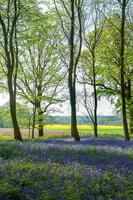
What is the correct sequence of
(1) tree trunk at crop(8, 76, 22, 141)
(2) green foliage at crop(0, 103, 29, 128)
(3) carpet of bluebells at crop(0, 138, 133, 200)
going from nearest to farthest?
(3) carpet of bluebells at crop(0, 138, 133, 200)
(1) tree trunk at crop(8, 76, 22, 141)
(2) green foliage at crop(0, 103, 29, 128)

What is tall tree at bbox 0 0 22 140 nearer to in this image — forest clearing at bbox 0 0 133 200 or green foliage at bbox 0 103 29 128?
forest clearing at bbox 0 0 133 200

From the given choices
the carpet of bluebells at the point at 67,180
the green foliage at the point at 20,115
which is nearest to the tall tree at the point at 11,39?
the carpet of bluebells at the point at 67,180

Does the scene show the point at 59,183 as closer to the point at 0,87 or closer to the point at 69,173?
the point at 69,173

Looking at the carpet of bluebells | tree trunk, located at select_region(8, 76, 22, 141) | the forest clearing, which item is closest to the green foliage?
the forest clearing

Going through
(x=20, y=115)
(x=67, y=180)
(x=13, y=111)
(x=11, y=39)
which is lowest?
(x=67, y=180)

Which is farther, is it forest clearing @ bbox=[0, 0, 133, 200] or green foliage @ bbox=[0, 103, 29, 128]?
green foliage @ bbox=[0, 103, 29, 128]

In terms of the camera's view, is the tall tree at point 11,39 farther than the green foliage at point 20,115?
No

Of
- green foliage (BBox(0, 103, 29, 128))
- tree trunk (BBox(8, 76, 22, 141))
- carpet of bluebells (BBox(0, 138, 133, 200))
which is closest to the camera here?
carpet of bluebells (BBox(0, 138, 133, 200))

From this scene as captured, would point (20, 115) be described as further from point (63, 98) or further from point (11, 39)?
point (11, 39)

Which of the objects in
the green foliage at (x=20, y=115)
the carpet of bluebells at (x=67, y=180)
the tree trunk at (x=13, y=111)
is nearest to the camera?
the carpet of bluebells at (x=67, y=180)

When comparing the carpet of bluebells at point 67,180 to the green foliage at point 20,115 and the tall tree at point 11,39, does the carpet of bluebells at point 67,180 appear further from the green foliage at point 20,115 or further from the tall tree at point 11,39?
the green foliage at point 20,115

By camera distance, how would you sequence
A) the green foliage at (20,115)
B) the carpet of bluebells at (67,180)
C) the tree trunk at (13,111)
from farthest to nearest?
the green foliage at (20,115), the tree trunk at (13,111), the carpet of bluebells at (67,180)

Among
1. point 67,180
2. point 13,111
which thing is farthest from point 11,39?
point 67,180

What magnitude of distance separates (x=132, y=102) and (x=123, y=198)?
4807cm
